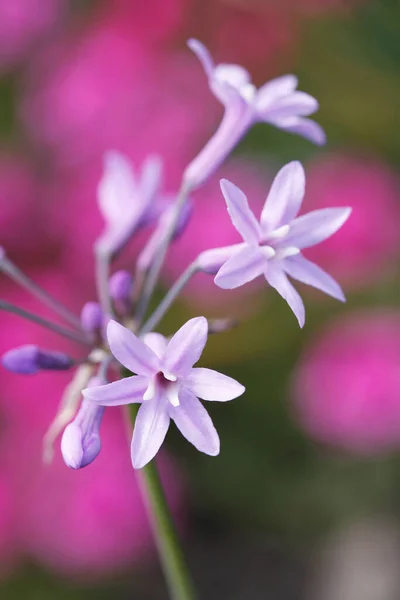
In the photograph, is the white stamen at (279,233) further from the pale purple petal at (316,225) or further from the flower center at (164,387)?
the flower center at (164,387)

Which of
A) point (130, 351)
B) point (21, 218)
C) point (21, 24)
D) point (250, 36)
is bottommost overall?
point (130, 351)

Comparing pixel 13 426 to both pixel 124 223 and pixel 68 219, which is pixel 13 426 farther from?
pixel 124 223

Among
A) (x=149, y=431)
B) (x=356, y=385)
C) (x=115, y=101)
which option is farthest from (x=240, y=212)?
(x=115, y=101)

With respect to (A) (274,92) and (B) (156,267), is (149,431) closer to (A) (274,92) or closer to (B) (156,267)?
(B) (156,267)

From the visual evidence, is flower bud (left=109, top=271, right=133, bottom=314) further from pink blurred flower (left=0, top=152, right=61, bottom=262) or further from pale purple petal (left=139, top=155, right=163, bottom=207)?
pink blurred flower (left=0, top=152, right=61, bottom=262)

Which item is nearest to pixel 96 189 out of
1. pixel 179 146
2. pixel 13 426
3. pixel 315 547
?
pixel 179 146

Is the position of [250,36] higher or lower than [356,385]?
higher
